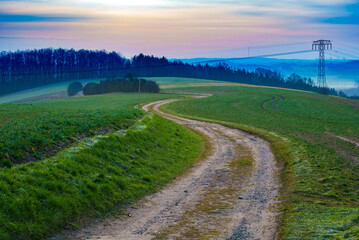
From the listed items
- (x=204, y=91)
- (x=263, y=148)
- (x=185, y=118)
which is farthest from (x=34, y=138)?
(x=204, y=91)

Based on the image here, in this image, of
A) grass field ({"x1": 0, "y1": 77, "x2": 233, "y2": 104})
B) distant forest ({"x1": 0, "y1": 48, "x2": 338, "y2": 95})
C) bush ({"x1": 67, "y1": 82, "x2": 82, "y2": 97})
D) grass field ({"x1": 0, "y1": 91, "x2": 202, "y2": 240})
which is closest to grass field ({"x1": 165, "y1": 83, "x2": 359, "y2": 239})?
grass field ({"x1": 0, "y1": 91, "x2": 202, "y2": 240})

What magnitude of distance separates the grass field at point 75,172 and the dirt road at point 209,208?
958 mm

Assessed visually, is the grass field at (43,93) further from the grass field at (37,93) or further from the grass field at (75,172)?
the grass field at (75,172)

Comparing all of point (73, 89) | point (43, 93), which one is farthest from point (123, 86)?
point (43, 93)

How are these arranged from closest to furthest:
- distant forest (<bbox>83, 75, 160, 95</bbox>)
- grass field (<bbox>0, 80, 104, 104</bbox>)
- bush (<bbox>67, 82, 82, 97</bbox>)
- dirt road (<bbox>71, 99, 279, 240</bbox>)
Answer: dirt road (<bbox>71, 99, 279, 240</bbox>) → distant forest (<bbox>83, 75, 160, 95</bbox>) → grass field (<bbox>0, 80, 104, 104</bbox>) → bush (<bbox>67, 82, 82, 97</bbox>)

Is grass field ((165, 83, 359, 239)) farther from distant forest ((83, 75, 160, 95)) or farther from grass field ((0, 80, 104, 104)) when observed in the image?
grass field ((0, 80, 104, 104))

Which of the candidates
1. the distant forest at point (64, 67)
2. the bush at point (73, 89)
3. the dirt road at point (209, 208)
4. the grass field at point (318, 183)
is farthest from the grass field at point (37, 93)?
the dirt road at point (209, 208)

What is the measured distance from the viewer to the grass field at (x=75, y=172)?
11661 millimetres

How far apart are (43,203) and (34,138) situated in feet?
21.5

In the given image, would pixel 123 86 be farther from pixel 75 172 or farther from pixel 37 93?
pixel 75 172

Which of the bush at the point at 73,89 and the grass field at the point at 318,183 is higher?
the bush at the point at 73,89

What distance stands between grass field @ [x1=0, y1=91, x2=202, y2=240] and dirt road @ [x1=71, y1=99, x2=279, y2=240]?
958 mm

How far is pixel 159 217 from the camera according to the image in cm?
1362

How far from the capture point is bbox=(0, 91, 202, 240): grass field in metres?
11.7
